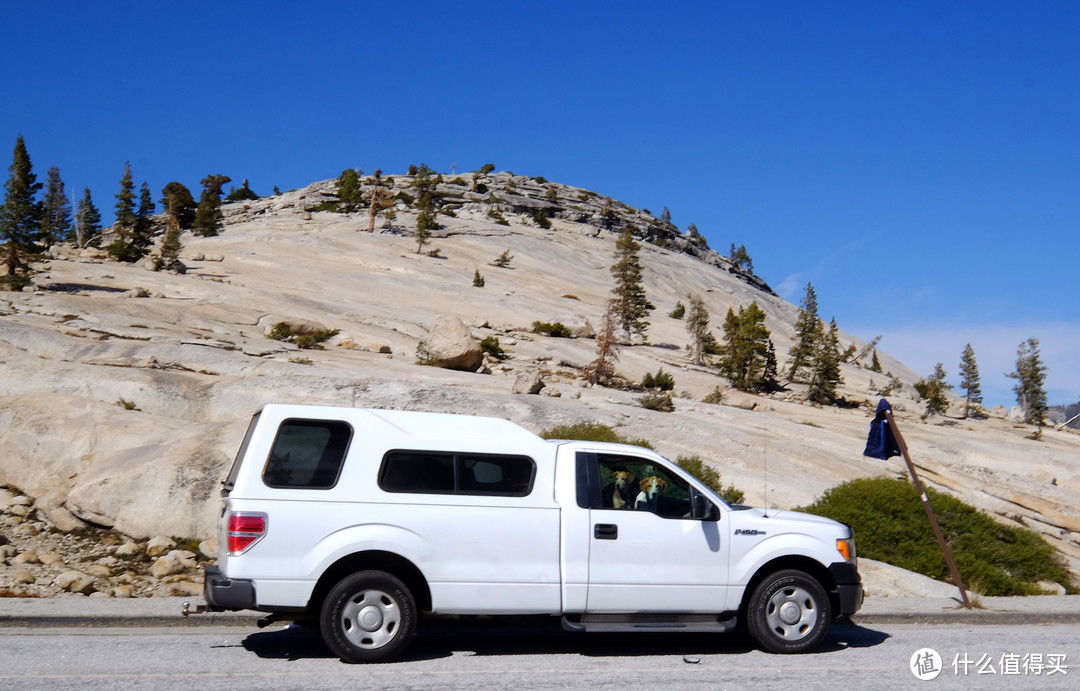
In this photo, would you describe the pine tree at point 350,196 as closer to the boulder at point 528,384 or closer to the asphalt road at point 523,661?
the boulder at point 528,384

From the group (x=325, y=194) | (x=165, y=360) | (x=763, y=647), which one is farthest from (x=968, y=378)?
(x=325, y=194)

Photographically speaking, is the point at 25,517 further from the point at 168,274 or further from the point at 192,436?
the point at 168,274

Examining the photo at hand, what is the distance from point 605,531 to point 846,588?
2673mm

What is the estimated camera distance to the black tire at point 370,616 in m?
8.69

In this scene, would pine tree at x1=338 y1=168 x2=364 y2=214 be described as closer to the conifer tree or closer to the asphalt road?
the conifer tree

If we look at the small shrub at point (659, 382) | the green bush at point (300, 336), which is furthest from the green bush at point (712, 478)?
the small shrub at point (659, 382)

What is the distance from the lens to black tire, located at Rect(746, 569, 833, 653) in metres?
9.55

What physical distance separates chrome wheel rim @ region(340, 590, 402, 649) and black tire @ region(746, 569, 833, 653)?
144 inches

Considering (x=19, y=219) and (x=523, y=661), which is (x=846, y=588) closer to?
(x=523, y=661)

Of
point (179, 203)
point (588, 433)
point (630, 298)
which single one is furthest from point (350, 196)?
point (588, 433)

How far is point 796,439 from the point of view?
856 inches

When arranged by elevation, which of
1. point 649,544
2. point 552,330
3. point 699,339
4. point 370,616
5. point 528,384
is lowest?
point 370,616

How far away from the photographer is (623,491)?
9.53 m

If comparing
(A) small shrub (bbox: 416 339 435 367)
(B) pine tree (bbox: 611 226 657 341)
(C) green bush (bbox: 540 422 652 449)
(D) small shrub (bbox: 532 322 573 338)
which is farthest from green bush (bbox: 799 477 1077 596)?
(B) pine tree (bbox: 611 226 657 341)
